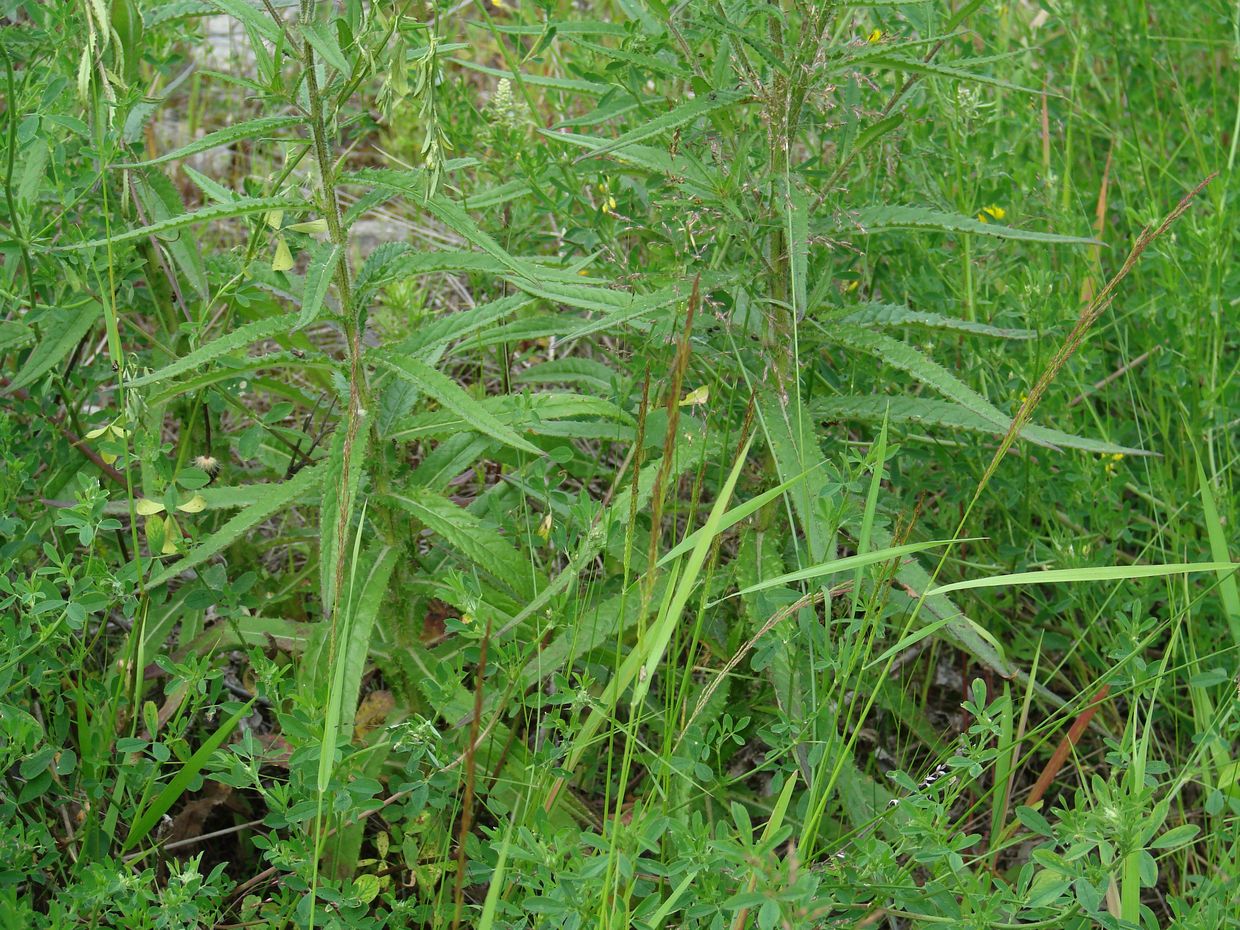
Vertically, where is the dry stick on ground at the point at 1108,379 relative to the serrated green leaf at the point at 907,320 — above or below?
below

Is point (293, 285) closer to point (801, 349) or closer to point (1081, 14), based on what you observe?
point (801, 349)

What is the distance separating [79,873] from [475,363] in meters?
1.71

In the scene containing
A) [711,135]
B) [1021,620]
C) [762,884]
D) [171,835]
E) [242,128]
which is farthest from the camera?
[1021,620]

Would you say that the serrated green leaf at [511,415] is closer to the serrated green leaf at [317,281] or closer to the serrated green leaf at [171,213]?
the serrated green leaf at [317,281]

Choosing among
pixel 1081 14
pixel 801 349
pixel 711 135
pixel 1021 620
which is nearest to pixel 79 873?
pixel 801 349

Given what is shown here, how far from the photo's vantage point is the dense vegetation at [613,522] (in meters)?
1.70

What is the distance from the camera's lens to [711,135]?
2221 mm

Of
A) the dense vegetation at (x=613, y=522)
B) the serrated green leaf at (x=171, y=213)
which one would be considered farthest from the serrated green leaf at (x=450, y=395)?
the serrated green leaf at (x=171, y=213)

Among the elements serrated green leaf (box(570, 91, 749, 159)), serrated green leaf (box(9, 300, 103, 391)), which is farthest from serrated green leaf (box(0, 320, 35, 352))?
serrated green leaf (box(570, 91, 749, 159))

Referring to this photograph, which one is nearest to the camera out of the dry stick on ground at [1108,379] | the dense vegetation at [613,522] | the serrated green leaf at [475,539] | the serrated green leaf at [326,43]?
the serrated green leaf at [326,43]

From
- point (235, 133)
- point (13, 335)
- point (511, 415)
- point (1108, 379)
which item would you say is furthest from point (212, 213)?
point (1108, 379)

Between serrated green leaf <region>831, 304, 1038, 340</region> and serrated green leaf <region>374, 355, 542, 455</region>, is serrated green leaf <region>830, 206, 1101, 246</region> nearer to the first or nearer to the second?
serrated green leaf <region>831, 304, 1038, 340</region>

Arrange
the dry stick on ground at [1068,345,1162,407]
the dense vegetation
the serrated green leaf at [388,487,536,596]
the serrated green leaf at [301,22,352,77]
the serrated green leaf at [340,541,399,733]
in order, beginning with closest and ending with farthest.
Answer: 1. the serrated green leaf at [301,22,352,77]
2. the dense vegetation
3. the serrated green leaf at [340,541,399,733]
4. the serrated green leaf at [388,487,536,596]
5. the dry stick on ground at [1068,345,1162,407]

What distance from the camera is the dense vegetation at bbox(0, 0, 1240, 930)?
67.1 inches
